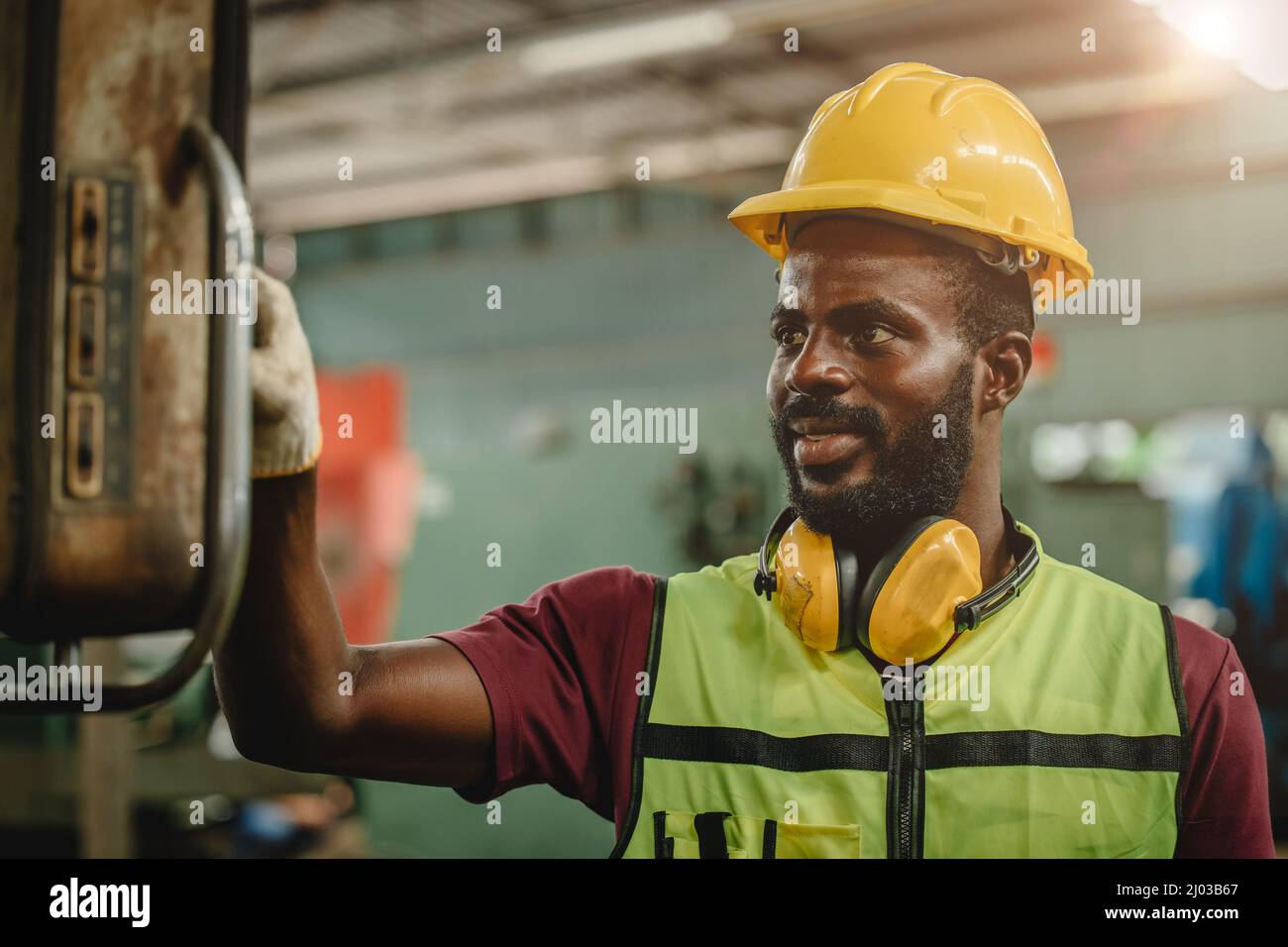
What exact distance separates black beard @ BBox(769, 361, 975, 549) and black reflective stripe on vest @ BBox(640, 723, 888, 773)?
31 centimetres

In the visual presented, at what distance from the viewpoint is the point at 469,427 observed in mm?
11086

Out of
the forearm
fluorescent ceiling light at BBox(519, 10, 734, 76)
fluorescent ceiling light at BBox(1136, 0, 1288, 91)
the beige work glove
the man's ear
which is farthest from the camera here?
fluorescent ceiling light at BBox(519, 10, 734, 76)

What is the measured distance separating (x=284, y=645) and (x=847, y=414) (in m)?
0.89

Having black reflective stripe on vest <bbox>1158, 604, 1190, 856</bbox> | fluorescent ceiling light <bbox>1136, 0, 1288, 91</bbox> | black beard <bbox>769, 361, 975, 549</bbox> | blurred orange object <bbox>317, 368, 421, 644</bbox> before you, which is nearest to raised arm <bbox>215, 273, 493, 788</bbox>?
black beard <bbox>769, 361, 975, 549</bbox>

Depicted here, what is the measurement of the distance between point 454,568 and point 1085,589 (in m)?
3.59

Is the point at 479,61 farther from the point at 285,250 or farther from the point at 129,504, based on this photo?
the point at 129,504

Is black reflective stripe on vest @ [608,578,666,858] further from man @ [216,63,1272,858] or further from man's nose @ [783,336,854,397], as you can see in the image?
man's nose @ [783,336,854,397]

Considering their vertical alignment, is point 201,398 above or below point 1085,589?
above

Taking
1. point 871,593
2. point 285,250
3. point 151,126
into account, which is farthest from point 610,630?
point 285,250

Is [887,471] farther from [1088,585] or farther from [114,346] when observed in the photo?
[114,346]

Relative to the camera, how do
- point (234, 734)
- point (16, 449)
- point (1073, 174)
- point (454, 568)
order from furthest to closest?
1. point (1073, 174)
2. point (454, 568)
3. point (234, 734)
4. point (16, 449)

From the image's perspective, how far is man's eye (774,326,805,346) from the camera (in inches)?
73.0

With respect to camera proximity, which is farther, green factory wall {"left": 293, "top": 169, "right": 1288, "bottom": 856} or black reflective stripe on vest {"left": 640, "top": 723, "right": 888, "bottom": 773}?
green factory wall {"left": 293, "top": 169, "right": 1288, "bottom": 856}

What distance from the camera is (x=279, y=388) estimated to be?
4.39 feet
